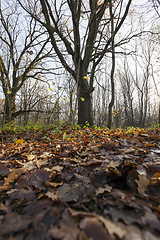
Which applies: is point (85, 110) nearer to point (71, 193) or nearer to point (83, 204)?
point (71, 193)

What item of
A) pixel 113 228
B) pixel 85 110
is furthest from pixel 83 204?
pixel 85 110

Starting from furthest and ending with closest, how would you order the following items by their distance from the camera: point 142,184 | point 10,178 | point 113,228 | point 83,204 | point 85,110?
point 85,110, point 10,178, point 142,184, point 83,204, point 113,228

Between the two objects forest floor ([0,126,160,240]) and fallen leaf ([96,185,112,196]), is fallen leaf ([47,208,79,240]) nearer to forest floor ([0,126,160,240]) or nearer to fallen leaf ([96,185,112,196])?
forest floor ([0,126,160,240])

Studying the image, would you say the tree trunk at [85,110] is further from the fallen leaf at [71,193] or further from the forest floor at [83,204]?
the fallen leaf at [71,193]

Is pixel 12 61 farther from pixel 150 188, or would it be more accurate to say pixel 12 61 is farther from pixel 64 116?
pixel 150 188

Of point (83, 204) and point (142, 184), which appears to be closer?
point (83, 204)

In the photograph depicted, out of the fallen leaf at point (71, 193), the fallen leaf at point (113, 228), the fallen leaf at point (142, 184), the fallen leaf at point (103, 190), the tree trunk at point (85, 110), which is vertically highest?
the tree trunk at point (85, 110)

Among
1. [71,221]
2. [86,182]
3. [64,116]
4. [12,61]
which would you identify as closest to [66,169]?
[86,182]

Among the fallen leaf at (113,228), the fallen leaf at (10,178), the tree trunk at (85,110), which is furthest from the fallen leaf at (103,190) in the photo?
the tree trunk at (85,110)

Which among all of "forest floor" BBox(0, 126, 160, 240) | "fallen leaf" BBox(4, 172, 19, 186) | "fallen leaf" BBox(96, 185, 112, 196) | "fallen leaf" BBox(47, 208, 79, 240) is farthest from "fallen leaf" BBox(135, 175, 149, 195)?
"fallen leaf" BBox(4, 172, 19, 186)

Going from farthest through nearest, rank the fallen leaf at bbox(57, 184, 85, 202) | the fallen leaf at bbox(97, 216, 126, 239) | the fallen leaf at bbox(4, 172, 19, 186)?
the fallen leaf at bbox(4, 172, 19, 186), the fallen leaf at bbox(57, 184, 85, 202), the fallen leaf at bbox(97, 216, 126, 239)

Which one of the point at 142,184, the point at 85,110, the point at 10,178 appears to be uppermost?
the point at 85,110

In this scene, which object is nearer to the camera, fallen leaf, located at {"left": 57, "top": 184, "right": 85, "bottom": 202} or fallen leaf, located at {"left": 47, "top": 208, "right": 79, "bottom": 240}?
fallen leaf, located at {"left": 47, "top": 208, "right": 79, "bottom": 240}

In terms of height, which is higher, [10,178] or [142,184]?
[142,184]
